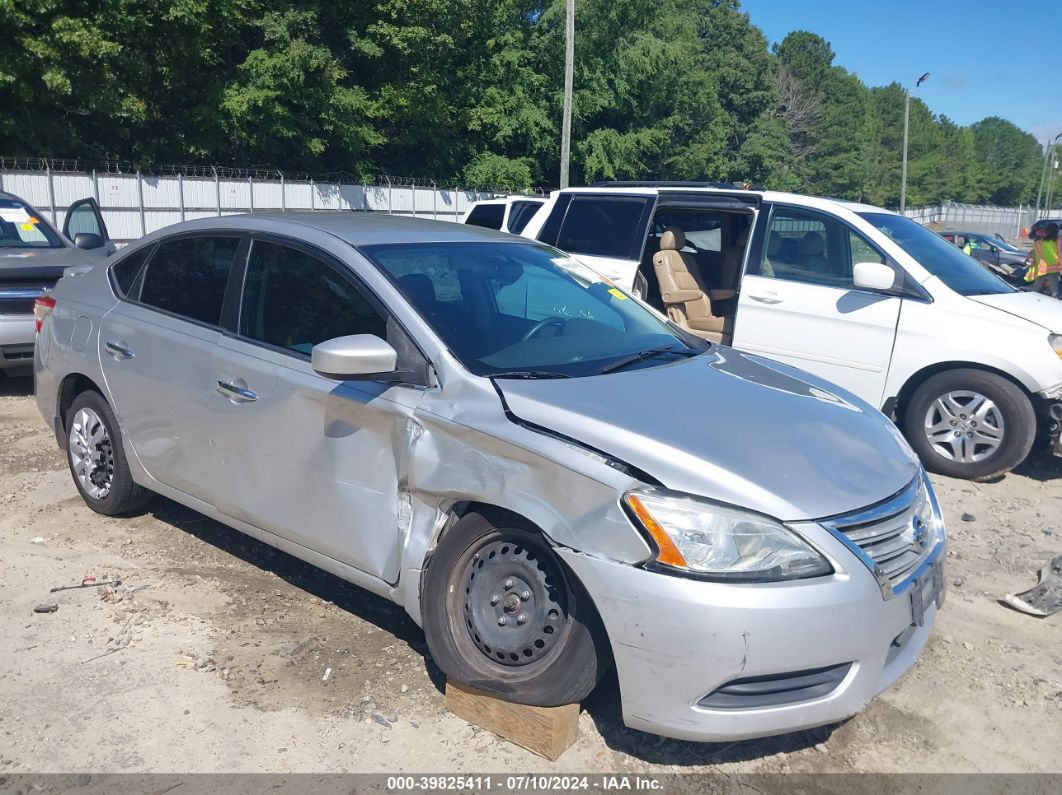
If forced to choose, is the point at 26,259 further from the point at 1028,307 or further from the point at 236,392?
the point at 1028,307

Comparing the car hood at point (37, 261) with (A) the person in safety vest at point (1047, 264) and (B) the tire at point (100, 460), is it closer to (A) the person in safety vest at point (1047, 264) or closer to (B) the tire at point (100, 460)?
(B) the tire at point (100, 460)

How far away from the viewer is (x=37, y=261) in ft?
27.9

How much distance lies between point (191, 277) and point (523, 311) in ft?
5.66

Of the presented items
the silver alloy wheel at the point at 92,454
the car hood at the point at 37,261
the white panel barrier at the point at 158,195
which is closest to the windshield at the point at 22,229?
the car hood at the point at 37,261

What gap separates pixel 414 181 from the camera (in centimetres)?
3119

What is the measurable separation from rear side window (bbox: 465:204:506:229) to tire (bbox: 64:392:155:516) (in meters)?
6.70

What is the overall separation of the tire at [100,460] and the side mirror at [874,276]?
495 cm

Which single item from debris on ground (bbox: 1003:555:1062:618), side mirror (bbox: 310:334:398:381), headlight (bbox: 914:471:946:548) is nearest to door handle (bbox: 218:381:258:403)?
side mirror (bbox: 310:334:398:381)

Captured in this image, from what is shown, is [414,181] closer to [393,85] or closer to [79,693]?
[393,85]

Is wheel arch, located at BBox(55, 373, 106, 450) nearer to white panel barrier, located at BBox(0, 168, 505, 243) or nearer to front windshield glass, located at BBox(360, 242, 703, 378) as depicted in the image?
front windshield glass, located at BBox(360, 242, 703, 378)

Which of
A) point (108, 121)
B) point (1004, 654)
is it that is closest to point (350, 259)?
point (1004, 654)

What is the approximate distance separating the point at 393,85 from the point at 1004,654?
29016mm

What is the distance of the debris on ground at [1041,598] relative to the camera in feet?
14.5

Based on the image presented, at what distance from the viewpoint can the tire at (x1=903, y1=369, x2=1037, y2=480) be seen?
20.6 ft
